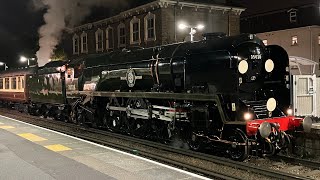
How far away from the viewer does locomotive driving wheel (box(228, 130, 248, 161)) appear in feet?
27.5

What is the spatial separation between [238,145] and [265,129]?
83cm

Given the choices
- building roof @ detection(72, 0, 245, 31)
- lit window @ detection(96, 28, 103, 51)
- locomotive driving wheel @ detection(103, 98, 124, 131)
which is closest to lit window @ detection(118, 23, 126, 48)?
building roof @ detection(72, 0, 245, 31)

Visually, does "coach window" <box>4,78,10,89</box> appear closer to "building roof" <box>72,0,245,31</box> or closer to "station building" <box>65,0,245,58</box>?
"station building" <box>65,0,245,58</box>

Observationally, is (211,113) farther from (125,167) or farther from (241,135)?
(125,167)

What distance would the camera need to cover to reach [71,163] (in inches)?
317

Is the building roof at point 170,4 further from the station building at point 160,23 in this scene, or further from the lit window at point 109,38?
the lit window at point 109,38

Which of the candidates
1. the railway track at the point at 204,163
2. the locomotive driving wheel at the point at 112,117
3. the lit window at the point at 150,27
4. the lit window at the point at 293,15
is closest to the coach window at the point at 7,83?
the lit window at the point at 150,27

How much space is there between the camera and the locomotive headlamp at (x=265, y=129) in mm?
7969

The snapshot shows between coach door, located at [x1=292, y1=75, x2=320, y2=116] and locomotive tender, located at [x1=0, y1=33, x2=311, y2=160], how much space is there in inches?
119

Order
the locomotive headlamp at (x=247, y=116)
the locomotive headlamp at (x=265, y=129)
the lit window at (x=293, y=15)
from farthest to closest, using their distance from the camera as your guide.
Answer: the lit window at (x=293, y=15), the locomotive headlamp at (x=247, y=116), the locomotive headlamp at (x=265, y=129)

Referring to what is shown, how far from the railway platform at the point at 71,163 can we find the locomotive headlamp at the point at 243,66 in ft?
9.33

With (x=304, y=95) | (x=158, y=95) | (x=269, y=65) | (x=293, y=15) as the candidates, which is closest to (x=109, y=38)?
(x=293, y=15)

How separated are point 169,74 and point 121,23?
21.6 meters

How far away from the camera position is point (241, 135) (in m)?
8.41
